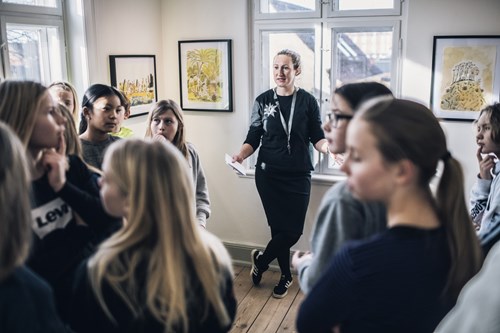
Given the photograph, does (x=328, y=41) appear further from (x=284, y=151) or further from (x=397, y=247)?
(x=397, y=247)

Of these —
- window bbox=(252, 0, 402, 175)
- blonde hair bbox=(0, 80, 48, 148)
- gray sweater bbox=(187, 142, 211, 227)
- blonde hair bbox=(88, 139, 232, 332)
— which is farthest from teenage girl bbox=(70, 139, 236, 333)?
window bbox=(252, 0, 402, 175)

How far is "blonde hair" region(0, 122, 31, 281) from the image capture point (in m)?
1.04

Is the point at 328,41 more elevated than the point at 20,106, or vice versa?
the point at 328,41

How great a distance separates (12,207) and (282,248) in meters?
2.77

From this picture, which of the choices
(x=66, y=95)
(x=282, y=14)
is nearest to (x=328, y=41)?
(x=282, y=14)

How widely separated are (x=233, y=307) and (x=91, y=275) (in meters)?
0.43

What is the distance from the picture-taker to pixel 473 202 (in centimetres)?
253

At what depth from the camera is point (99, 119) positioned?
2.63 metres

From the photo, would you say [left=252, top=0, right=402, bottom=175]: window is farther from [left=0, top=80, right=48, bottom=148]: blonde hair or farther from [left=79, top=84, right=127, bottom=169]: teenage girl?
[left=0, top=80, right=48, bottom=148]: blonde hair

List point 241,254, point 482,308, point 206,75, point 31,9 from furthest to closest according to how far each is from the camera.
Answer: point 241,254 → point 206,75 → point 31,9 → point 482,308

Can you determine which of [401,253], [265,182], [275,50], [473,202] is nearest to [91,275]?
[401,253]

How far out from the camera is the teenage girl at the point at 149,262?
1.20 meters

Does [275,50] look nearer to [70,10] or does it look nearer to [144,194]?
[70,10]

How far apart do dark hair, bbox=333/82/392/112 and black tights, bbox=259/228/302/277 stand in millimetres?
2202
